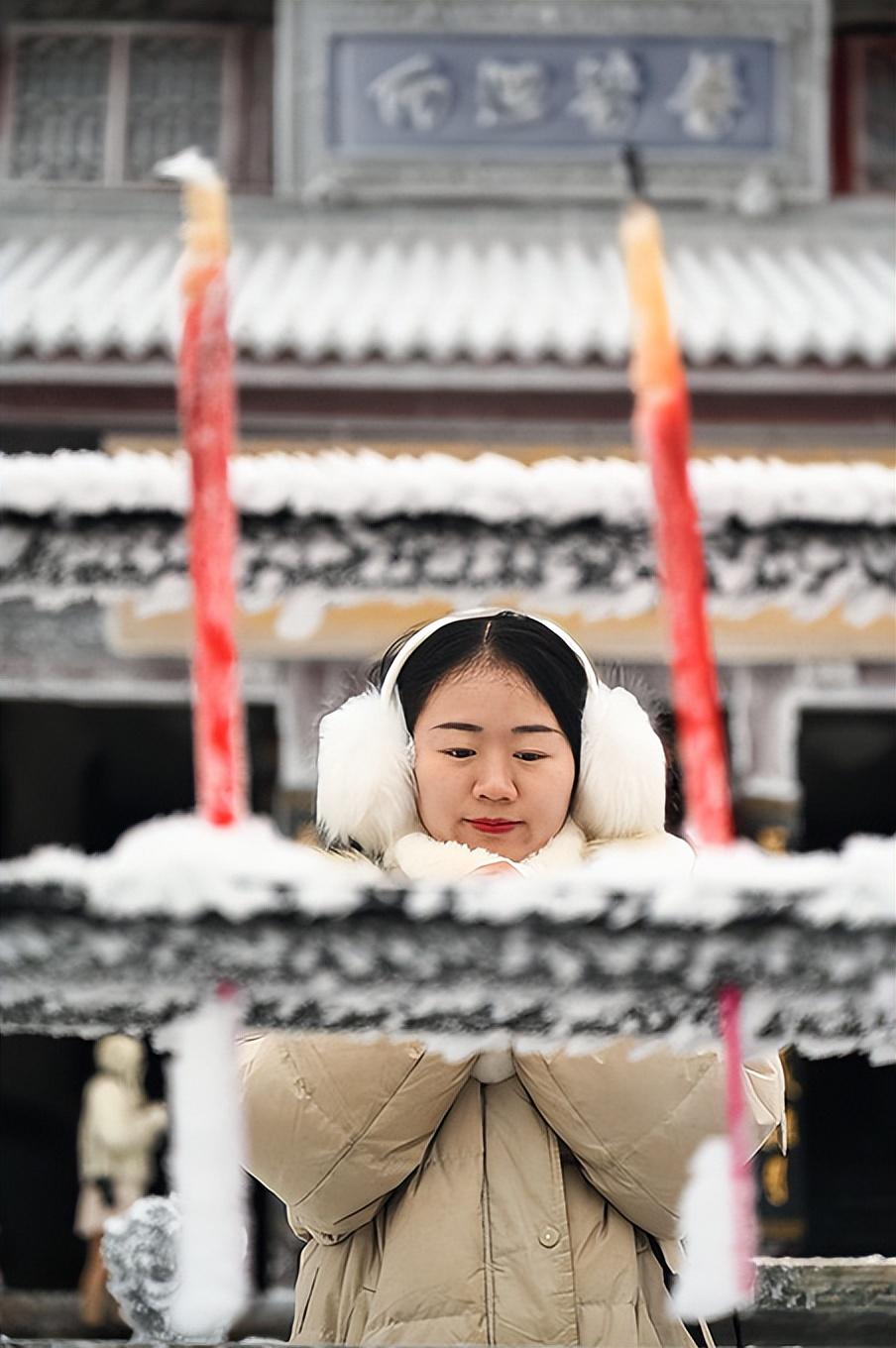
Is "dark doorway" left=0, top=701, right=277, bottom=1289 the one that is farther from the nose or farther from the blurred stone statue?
the nose

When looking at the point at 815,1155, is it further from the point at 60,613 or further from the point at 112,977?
the point at 112,977

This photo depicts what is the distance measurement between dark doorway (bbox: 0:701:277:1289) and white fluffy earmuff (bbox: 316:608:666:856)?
5.18 metres

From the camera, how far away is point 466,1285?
1.19 meters

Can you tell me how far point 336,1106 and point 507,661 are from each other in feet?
1.21

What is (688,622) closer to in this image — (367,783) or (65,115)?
(367,783)

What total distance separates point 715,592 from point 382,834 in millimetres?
609

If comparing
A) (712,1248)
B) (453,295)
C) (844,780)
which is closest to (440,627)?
(712,1248)

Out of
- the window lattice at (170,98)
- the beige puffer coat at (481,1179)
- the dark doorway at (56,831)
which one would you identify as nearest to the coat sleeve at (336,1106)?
the beige puffer coat at (481,1179)

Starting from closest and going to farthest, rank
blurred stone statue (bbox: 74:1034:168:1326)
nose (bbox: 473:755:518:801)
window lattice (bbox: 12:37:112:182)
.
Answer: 1. nose (bbox: 473:755:518:801)
2. blurred stone statue (bbox: 74:1034:168:1326)
3. window lattice (bbox: 12:37:112:182)

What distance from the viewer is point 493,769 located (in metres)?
1.27

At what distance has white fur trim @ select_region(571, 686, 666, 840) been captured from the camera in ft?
4.29

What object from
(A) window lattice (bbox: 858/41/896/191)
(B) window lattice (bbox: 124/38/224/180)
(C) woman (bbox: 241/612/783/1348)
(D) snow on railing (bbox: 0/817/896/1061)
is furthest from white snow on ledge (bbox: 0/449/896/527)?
(A) window lattice (bbox: 858/41/896/191)

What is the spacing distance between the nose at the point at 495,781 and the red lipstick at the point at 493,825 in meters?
0.02

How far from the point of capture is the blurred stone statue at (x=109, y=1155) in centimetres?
576
